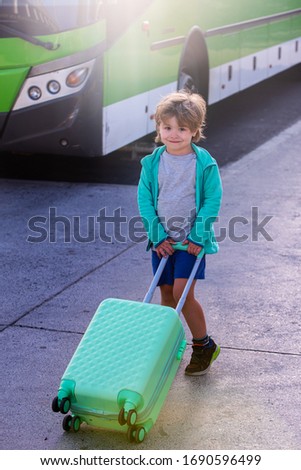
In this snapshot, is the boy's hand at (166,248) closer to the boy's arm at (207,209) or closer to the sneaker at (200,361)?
the boy's arm at (207,209)

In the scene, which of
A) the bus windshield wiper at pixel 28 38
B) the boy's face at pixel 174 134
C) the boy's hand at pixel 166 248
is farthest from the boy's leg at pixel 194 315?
the bus windshield wiper at pixel 28 38

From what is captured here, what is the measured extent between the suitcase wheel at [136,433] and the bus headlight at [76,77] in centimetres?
512

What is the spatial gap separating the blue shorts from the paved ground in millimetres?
491

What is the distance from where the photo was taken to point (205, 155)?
16.0 ft

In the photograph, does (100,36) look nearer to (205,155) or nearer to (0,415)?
(205,155)

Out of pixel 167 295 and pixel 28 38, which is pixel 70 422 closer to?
pixel 167 295

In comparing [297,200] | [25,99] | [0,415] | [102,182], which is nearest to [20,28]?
[25,99]

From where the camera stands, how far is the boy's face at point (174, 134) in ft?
15.7

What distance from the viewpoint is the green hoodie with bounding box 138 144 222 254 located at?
4.84 m

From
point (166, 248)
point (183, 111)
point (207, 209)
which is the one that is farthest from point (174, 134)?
point (166, 248)

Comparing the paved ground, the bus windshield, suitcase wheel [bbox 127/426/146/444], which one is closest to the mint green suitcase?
suitcase wheel [bbox 127/426/146/444]

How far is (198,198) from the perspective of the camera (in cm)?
487

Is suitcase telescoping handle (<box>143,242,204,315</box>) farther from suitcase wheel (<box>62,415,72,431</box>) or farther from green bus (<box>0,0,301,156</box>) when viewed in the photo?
green bus (<box>0,0,301,156</box>)
